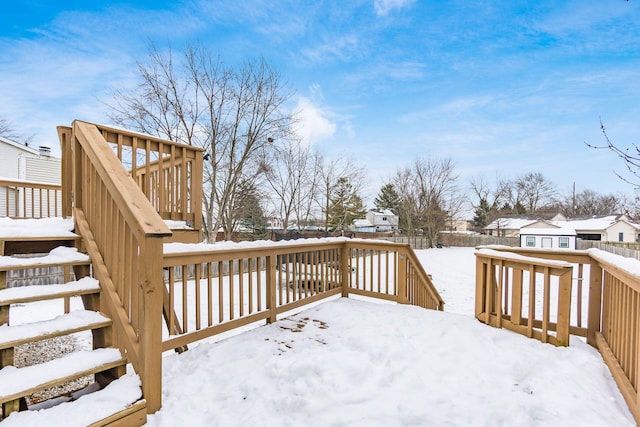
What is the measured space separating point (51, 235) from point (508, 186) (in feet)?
125

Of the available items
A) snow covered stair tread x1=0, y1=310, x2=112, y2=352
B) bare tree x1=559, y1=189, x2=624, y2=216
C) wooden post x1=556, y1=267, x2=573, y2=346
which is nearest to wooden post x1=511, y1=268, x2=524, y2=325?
wooden post x1=556, y1=267, x2=573, y2=346

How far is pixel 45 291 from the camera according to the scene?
1988mm

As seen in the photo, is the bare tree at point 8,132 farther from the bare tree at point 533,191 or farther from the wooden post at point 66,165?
the bare tree at point 533,191

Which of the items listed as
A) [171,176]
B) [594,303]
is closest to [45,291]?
[171,176]

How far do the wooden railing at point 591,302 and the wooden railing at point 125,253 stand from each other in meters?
2.76

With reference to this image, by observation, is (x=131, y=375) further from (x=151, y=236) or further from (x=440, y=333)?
(x=440, y=333)

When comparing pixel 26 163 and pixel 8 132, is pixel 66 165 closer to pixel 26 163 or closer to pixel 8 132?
pixel 26 163

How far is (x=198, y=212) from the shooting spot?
4.04 metres

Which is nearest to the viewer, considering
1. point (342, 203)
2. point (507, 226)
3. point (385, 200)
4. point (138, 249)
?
point (138, 249)

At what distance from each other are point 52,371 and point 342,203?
21123 millimetres

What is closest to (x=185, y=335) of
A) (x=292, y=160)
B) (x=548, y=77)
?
(x=548, y=77)

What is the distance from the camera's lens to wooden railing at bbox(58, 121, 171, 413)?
1782mm

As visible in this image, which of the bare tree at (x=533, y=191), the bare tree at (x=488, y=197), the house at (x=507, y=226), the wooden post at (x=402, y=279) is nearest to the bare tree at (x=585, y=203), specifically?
the bare tree at (x=533, y=191)

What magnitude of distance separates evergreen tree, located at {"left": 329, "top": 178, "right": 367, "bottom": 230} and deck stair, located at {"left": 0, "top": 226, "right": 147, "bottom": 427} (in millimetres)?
19292
